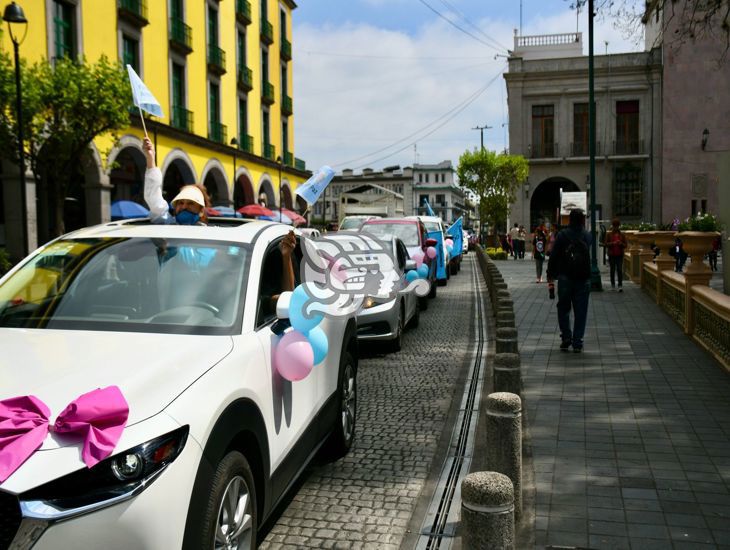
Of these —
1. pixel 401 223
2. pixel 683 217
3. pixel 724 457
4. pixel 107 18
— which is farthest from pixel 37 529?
pixel 683 217

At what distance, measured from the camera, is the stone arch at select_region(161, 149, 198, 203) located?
25.7 m

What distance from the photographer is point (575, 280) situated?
29.4 feet

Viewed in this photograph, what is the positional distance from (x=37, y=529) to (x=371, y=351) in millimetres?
7713

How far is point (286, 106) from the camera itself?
4100 centimetres

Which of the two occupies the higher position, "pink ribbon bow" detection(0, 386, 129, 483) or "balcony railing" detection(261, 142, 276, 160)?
"balcony railing" detection(261, 142, 276, 160)

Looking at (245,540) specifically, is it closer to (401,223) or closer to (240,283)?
(240,283)

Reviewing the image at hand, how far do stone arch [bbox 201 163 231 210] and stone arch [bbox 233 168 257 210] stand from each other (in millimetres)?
1126

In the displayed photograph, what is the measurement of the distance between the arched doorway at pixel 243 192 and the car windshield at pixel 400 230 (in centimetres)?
1914

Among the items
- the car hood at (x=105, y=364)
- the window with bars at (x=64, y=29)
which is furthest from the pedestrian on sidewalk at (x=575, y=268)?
the window with bars at (x=64, y=29)

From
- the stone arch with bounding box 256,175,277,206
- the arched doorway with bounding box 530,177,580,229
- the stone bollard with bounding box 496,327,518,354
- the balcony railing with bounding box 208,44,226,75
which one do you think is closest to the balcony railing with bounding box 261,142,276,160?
the stone arch with bounding box 256,175,277,206

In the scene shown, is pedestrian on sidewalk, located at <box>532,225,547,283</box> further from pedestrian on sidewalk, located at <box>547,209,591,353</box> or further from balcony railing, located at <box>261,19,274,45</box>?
balcony railing, located at <box>261,19,274,45</box>

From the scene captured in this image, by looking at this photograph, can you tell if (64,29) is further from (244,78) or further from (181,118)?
(244,78)

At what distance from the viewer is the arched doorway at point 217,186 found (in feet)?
102

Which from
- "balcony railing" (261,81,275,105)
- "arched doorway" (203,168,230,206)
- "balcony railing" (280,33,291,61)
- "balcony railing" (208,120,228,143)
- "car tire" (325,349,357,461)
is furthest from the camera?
"balcony railing" (280,33,291,61)
